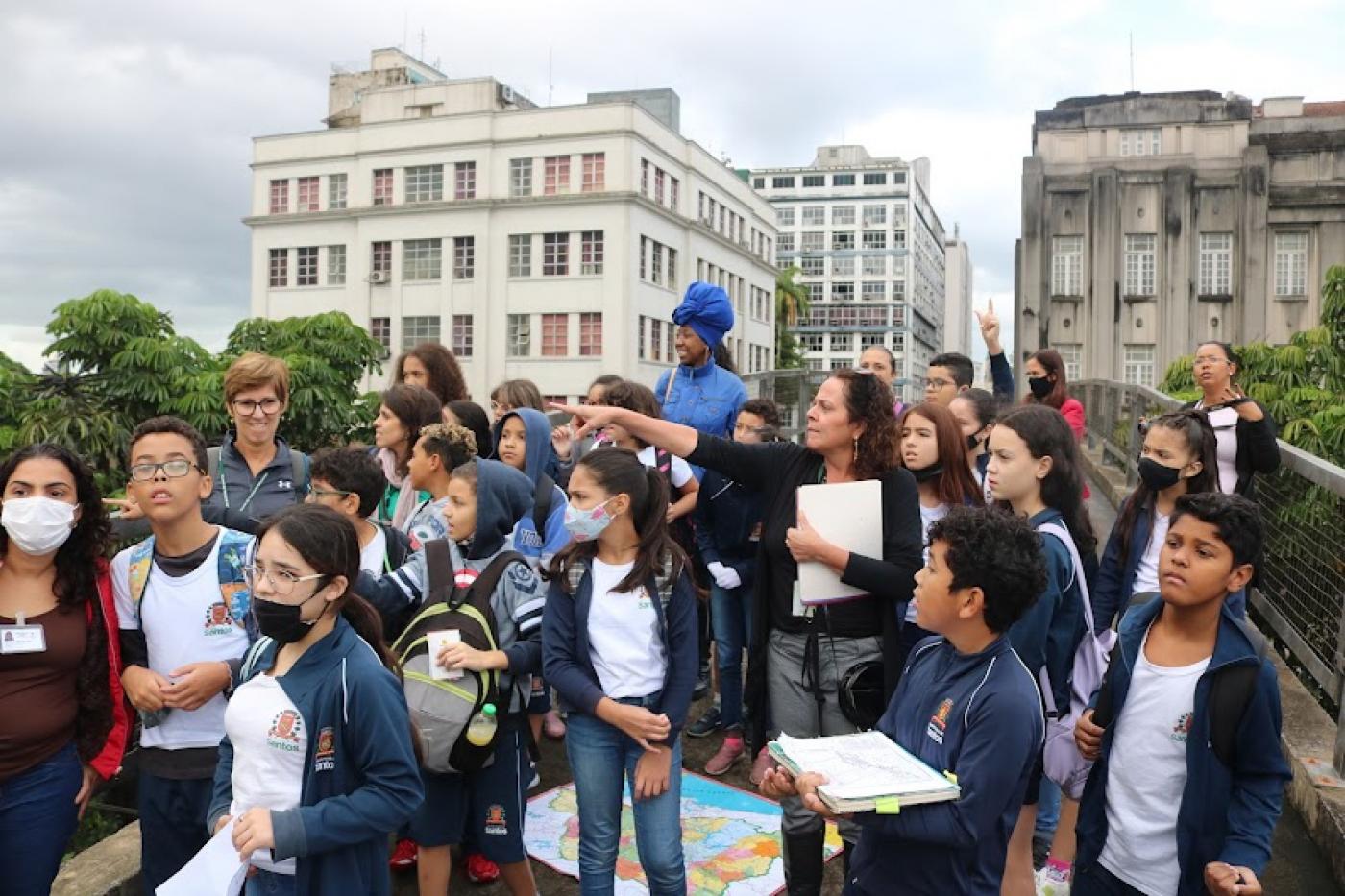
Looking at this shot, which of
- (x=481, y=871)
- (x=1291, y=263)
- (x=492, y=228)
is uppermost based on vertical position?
(x=492, y=228)

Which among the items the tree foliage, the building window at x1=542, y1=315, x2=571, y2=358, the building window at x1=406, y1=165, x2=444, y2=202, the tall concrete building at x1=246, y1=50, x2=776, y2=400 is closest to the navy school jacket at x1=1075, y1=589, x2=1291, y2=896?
the tree foliage

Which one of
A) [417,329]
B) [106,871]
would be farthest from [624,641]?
[417,329]

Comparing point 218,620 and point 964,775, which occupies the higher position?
point 218,620

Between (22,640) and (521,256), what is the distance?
43.8 m

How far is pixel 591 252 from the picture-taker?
146 ft

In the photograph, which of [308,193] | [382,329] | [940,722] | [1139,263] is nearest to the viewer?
[940,722]

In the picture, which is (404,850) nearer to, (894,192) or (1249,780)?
(1249,780)

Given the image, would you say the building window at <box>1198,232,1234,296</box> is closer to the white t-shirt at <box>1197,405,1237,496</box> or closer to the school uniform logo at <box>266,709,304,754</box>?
the white t-shirt at <box>1197,405,1237,496</box>

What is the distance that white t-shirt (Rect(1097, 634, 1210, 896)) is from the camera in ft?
8.82

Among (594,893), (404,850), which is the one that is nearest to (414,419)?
(404,850)

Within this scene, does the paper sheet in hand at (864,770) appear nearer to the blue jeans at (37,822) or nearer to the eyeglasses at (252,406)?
the blue jeans at (37,822)

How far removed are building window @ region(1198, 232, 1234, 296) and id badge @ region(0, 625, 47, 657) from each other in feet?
134

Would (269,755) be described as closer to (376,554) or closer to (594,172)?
(376,554)

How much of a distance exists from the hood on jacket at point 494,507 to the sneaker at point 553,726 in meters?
1.80
